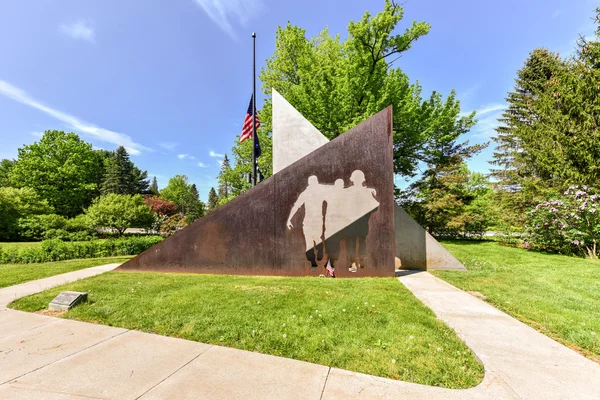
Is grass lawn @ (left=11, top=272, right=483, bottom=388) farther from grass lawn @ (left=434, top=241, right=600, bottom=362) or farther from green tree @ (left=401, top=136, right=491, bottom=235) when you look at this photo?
green tree @ (left=401, top=136, right=491, bottom=235)

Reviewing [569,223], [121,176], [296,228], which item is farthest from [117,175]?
Result: [569,223]

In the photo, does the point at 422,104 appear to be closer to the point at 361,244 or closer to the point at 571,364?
the point at 361,244

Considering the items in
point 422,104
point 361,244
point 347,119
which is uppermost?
point 422,104

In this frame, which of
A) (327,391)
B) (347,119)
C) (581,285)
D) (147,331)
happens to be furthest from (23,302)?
(347,119)

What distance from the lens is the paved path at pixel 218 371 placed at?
2.37m

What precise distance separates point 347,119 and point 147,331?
15783 millimetres

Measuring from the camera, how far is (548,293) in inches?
223

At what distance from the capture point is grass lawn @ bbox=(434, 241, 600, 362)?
3.76 m

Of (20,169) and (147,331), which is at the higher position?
(20,169)

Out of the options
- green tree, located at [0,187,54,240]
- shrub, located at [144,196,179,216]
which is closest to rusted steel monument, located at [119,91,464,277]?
green tree, located at [0,187,54,240]

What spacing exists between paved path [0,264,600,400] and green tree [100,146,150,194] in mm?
51652

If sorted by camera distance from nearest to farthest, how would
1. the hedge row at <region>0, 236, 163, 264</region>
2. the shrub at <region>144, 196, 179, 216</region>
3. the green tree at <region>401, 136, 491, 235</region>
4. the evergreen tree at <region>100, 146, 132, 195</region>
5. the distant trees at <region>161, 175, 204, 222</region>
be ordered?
1. the hedge row at <region>0, 236, 163, 264</region>
2. the green tree at <region>401, 136, 491, 235</region>
3. the shrub at <region>144, 196, 179, 216</region>
4. the evergreen tree at <region>100, 146, 132, 195</region>
5. the distant trees at <region>161, 175, 204, 222</region>

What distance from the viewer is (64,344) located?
337 cm

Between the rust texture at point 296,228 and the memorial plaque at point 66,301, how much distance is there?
8.72 ft
